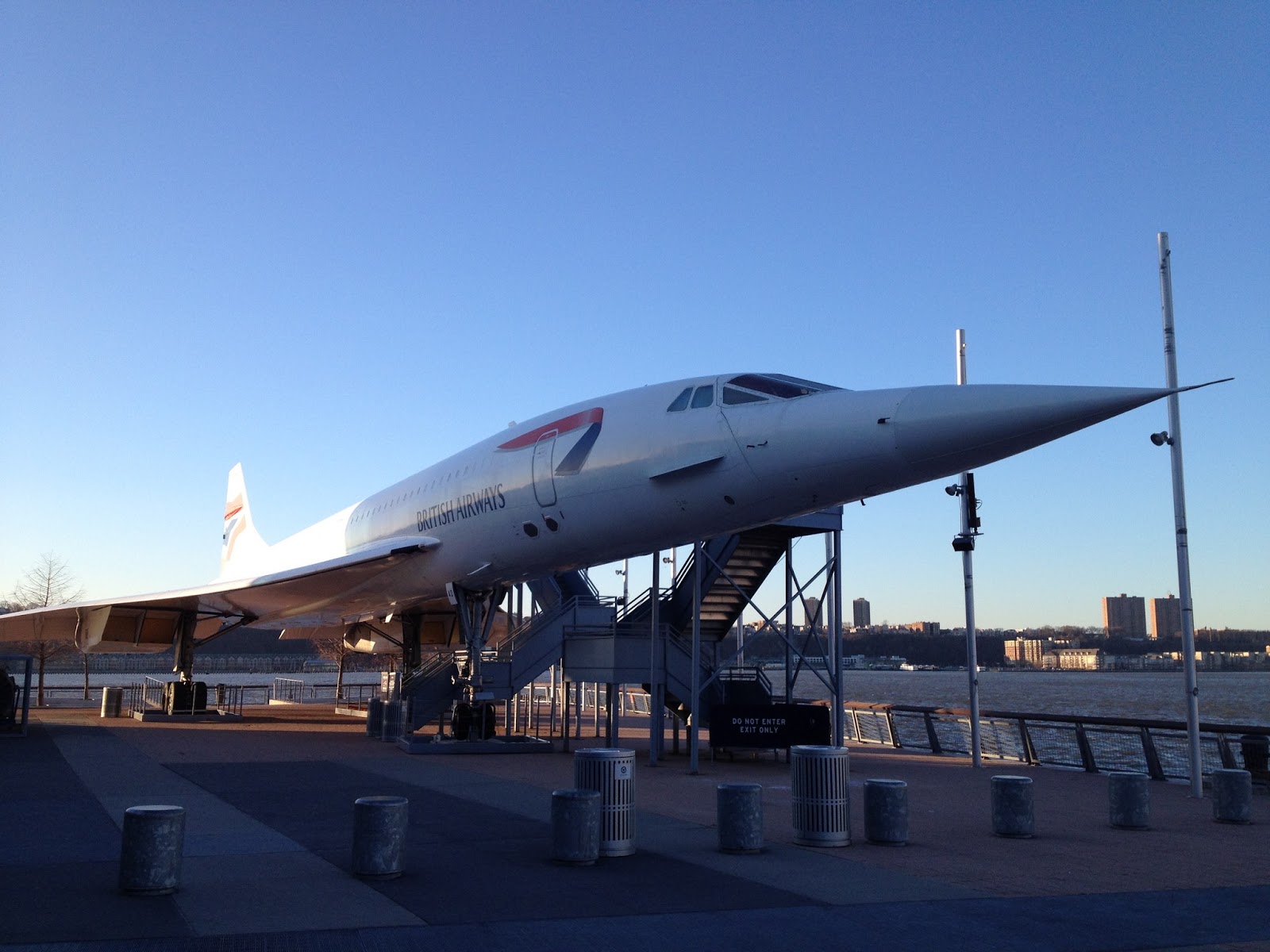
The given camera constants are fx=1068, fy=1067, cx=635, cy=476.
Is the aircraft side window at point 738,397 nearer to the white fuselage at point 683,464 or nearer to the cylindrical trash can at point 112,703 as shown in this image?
the white fuselage at point 683,464

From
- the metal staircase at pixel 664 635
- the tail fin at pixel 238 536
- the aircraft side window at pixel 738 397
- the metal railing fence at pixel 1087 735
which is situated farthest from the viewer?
the tail fin at pixel 238 536

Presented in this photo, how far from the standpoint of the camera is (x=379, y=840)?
21.9 ft

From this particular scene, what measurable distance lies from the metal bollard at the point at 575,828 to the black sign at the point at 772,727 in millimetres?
8025

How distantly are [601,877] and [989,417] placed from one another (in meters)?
4.74

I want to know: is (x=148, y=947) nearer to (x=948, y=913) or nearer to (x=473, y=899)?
(x=473, y=899)

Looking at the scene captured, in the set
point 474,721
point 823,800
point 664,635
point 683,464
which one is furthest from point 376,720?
point 823,800

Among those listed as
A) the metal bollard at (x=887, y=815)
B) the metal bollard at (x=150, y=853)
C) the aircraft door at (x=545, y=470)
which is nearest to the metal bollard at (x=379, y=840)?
the metal bollard at (x=150, y=853)

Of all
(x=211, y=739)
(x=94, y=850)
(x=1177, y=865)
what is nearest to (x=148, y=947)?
(x=94, y=850)

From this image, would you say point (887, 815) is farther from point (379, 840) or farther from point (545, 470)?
point (545, 470)

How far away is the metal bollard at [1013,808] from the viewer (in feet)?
28.8

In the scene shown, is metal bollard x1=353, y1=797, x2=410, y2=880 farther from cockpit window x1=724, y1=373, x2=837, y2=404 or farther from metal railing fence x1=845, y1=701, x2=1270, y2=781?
metal railing fence x1=845, y1=701, x2=1270, y2=781

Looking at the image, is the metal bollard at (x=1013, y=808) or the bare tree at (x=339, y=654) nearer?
the metal bollard at (x=1013, y=808)

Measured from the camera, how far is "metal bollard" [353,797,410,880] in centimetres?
667

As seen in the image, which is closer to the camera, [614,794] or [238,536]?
[614,794]
